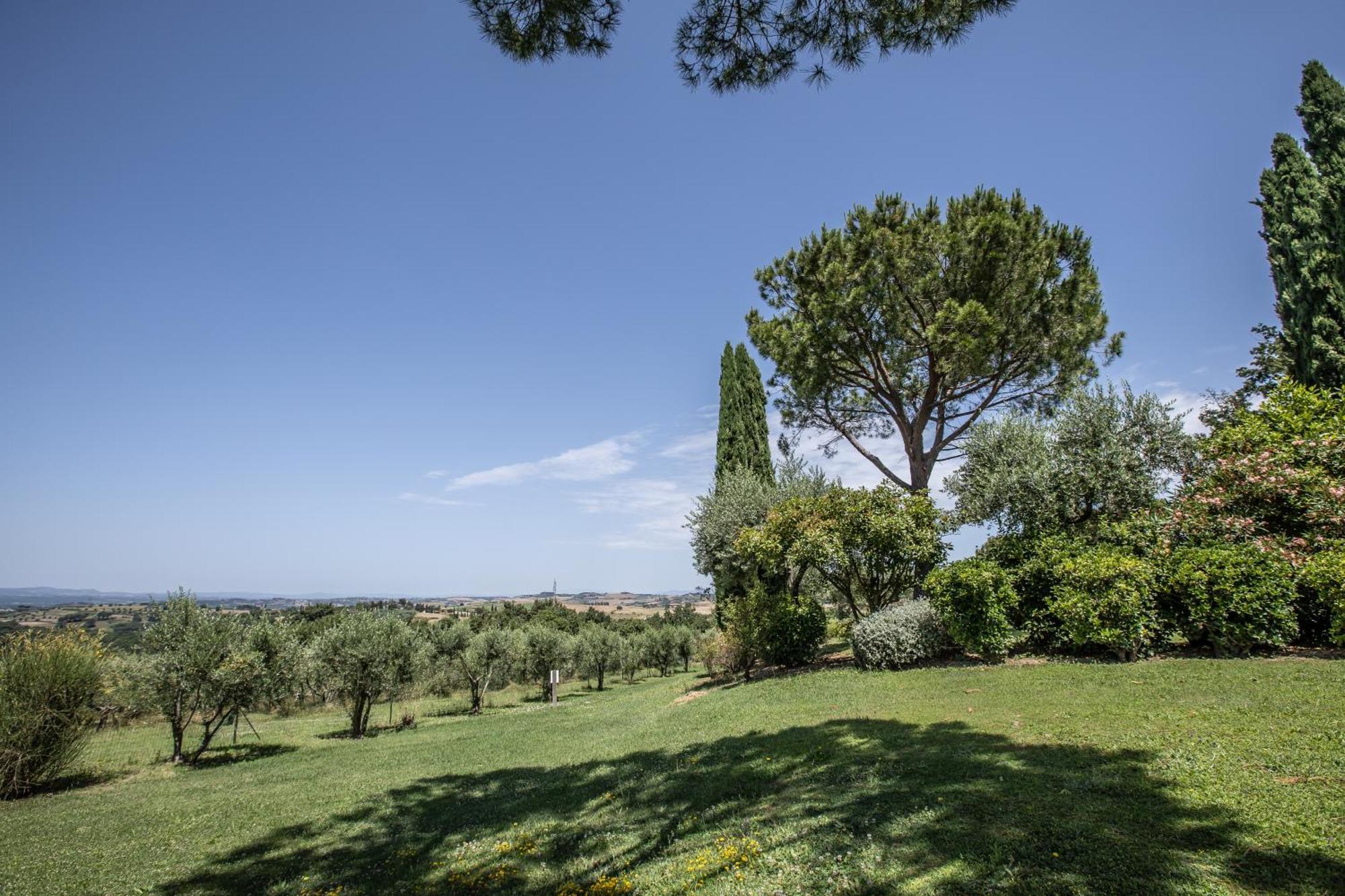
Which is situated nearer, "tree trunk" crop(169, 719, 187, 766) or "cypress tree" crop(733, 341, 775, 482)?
"tree trunk" crop(169, 719, 187, 766)

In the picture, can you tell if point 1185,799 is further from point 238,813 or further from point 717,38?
point 238,813

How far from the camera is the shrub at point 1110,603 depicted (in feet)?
34.0

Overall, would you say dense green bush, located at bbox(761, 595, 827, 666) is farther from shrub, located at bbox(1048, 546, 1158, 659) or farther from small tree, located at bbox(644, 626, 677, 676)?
small tree, located at bbox(644, 626, 677, 676)

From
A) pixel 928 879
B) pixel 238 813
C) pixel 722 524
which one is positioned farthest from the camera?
pixel 722 524

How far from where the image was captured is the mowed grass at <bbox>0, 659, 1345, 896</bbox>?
385 centimetres

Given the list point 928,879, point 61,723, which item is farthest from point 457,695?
point 928,879

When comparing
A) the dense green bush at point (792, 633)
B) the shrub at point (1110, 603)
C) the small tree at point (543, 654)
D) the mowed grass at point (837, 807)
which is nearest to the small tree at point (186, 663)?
the mowed grass at point (837, 807)

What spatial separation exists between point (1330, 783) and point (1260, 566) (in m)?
7.36

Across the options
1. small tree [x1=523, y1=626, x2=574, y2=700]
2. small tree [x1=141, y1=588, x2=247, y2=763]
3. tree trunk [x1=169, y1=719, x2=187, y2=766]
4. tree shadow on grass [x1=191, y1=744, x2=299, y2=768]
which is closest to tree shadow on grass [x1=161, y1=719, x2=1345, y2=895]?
tree shadow on grass [x1=191, y1=744, x2=299, y2=768]

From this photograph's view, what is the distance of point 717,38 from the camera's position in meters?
6.37

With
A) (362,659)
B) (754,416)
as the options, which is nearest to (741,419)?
(754,416)

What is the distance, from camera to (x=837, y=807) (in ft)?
17.5

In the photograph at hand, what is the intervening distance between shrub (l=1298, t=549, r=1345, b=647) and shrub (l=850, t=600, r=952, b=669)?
632 centimetres

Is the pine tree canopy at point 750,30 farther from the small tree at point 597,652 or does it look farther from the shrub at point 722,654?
the small tree at point 597,652
